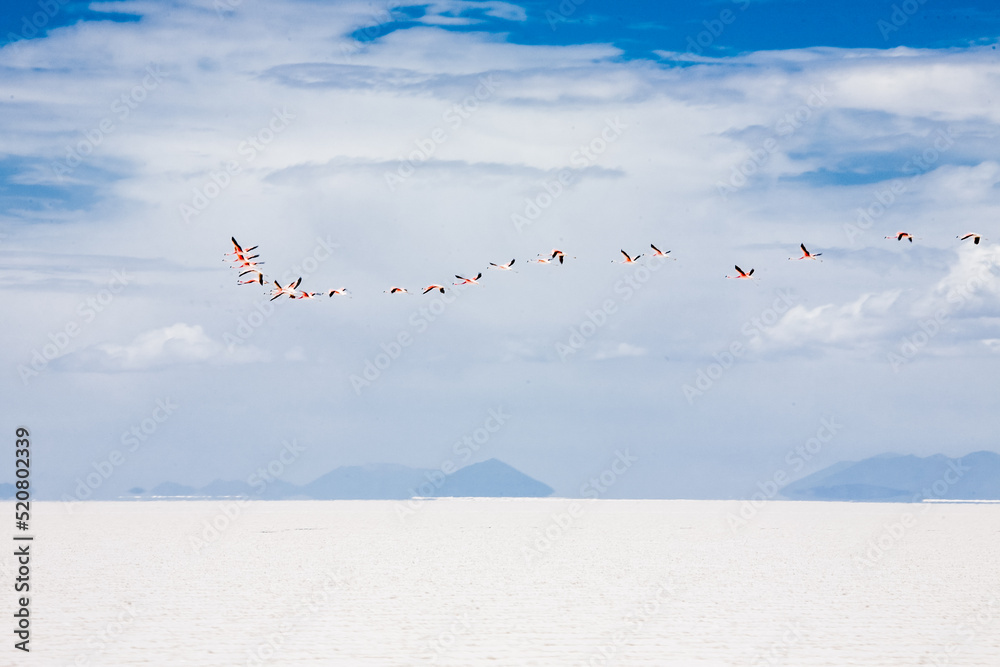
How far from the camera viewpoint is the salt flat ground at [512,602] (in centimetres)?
1781

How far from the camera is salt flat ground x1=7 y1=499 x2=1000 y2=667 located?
17.8 meters

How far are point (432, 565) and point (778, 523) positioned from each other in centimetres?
3328

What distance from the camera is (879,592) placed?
2569cm

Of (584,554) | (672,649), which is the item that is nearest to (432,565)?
(584,554)

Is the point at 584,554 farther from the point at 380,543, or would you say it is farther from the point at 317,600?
the point at 317,600

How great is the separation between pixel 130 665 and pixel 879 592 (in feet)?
57.1

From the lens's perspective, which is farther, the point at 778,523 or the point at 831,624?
the point at 778,523

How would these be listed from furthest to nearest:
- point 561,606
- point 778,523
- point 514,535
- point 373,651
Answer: point 778,523
point 514,535
point 561,606
point 373,651

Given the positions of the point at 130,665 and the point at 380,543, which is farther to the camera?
the point at 380,543

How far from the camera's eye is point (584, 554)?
3628 cm

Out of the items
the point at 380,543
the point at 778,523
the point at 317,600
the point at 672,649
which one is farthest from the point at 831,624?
the point at 778,523

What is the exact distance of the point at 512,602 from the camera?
23.6 metres

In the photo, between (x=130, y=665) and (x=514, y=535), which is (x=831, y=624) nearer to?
(x=130, y=665)

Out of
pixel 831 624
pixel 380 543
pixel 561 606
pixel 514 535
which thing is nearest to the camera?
pixel 831 624
